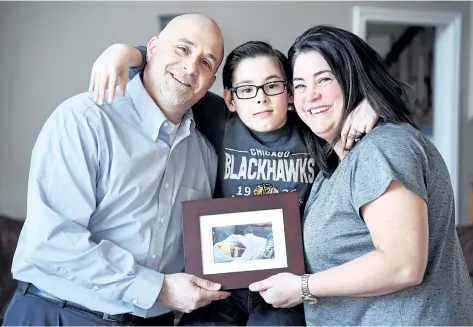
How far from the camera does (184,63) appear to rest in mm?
1636

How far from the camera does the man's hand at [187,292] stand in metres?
1.52

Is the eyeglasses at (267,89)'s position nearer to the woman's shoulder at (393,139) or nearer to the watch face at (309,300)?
the woman's shoulder at (393,139)

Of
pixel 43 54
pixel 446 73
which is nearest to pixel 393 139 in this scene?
pixel 43 54

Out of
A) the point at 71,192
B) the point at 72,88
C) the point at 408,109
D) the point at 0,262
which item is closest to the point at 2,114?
the point at 72,88

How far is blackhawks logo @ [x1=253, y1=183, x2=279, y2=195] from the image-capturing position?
1.70m

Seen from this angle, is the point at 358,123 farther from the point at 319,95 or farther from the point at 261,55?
the point at 261,55

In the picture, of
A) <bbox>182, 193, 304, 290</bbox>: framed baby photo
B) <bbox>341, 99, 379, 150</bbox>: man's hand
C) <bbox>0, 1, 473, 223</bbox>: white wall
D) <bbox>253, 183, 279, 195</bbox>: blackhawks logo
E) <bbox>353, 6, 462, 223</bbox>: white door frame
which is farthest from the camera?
<bbox>353, 6, 462, 223</bbox>: white door frame

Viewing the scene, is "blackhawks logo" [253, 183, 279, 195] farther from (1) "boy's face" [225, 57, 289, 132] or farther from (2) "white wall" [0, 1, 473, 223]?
(2) "white wall" [0, 1, 473, 223]

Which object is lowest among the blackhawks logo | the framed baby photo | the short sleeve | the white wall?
the framed baby photo

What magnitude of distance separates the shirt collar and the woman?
1.23 ft

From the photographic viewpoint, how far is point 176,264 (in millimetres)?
1652

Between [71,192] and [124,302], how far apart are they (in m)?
0.31

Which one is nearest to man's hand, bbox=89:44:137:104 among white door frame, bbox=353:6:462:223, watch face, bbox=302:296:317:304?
watch face, bbox=302:296:317:304

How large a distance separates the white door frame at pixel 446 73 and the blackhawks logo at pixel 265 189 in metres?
2.69
